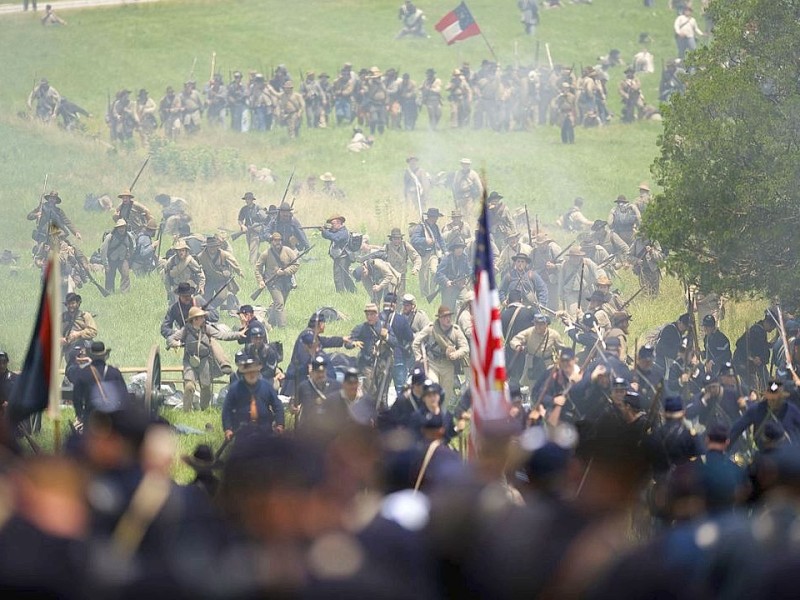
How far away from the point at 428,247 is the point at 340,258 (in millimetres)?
1569

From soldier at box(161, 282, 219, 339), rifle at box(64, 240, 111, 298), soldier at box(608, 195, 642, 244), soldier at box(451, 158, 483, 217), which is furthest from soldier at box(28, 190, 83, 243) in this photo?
soldier at box(608, 195, 642, 244)

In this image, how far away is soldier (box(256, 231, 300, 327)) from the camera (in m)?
27.4

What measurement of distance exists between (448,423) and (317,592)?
874 cm

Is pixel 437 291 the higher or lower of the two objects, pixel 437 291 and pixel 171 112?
the higher

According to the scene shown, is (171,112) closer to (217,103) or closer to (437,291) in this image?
(217,103)

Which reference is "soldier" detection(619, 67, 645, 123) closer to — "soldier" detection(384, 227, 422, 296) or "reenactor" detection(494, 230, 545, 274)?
"reenactor" detection(494, 230, 545, 274)

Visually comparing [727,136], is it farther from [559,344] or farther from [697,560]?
[697,560]

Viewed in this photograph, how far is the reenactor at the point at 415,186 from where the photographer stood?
124 ft

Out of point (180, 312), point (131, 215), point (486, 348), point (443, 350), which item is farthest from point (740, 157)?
point (131, 215)

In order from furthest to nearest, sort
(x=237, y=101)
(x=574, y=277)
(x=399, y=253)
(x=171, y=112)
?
(x=237, y=101) < (x=171, y=112) < (x=399, y=253) < (x=574, y=277)

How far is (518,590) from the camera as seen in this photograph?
576 cm

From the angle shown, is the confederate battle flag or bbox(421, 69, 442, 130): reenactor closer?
the confederate battle flag

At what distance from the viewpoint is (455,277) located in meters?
27.8

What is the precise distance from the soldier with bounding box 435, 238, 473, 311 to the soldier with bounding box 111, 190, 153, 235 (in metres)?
5.96
